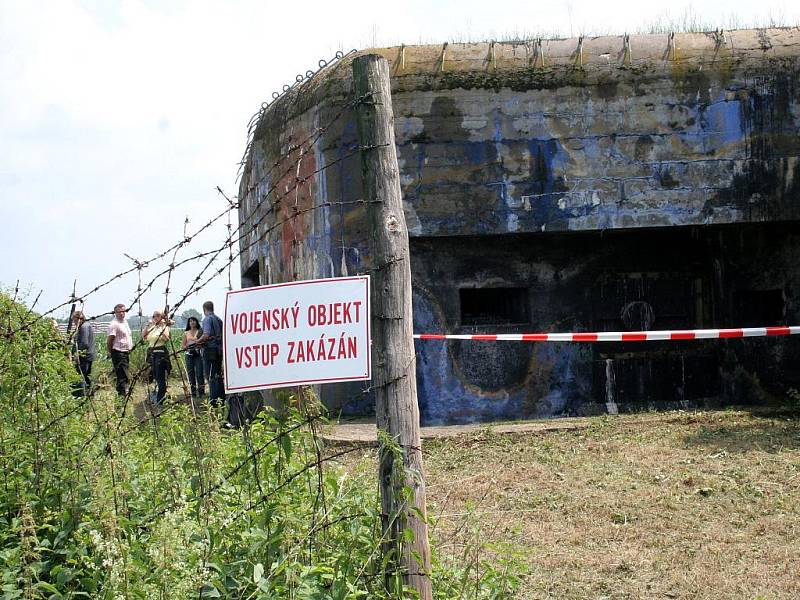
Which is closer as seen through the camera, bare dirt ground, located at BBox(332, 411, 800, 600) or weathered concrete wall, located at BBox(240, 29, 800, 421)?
bare dirt ground, located at BBox(332, 411, 800, 600)

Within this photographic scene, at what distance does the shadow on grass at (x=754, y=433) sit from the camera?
26.0ft

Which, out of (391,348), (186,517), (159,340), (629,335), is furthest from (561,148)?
(186,517)

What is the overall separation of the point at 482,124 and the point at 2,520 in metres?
7.21

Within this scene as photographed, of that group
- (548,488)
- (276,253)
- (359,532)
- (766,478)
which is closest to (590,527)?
(548,488)

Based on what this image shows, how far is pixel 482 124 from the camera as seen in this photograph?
1038cm

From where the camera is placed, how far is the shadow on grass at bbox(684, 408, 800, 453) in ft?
26.0

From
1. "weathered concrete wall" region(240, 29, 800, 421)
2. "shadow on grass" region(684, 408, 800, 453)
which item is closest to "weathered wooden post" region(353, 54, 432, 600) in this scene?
"shadow on grass" region(684, 408, 800, 453)

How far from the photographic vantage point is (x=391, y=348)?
3.62 m

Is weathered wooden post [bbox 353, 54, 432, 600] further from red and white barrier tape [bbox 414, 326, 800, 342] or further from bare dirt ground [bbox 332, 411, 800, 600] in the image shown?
red and white barrier tape [bbox 414, 326, 800, 342]

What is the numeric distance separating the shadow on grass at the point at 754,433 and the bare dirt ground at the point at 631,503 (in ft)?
0.05

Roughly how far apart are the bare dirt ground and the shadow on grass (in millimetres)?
16

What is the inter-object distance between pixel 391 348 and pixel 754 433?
226 inches

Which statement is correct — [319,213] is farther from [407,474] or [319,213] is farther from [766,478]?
[407,474]

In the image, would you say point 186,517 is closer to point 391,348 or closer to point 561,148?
point 391,348
